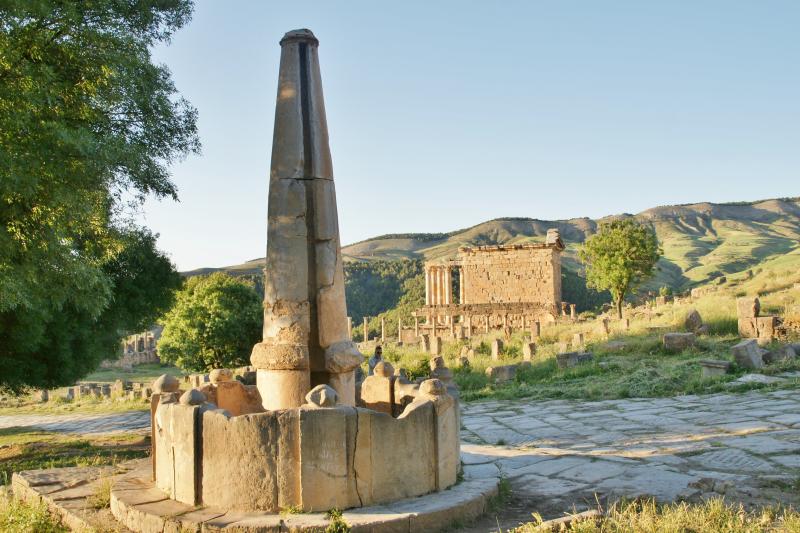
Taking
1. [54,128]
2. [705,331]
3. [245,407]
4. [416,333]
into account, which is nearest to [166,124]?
[54,128]

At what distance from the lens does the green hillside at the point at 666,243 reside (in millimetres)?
65938

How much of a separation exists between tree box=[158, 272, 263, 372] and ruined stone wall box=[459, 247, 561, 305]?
70.9ft

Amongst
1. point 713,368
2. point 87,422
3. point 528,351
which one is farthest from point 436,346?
point 713,368

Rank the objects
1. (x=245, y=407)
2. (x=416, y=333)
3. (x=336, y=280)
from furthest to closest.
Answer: (x=416, y=333) → (x=245, y=407) → (x=336, y=280)

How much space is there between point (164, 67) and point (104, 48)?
2.46 m

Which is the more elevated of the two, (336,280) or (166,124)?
(166,124)

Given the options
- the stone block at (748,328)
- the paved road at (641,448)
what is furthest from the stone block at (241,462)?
the stone block at (748,328)

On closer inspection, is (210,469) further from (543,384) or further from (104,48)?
(543,384)

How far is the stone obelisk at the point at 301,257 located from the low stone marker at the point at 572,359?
961cm

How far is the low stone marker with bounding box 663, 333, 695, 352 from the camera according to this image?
1452 cm

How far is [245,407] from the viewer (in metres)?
6.82

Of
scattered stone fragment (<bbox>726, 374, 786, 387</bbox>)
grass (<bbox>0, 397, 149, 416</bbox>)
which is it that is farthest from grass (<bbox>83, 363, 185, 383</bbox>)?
scattered stone fragment (<bbox>726, 374, 786, 387</bbox>)

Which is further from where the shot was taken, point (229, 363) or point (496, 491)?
point (229, 363)

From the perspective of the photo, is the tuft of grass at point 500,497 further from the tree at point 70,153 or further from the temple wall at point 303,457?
the tree at point 70,153
